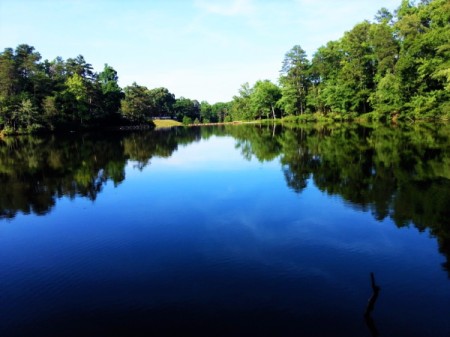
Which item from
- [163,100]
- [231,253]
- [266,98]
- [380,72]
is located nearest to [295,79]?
[266,98]

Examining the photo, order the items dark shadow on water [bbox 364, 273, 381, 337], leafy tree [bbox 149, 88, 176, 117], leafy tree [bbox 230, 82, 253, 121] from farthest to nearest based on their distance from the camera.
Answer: leafy tree [bbox 149, 88, 176, 117] → leafy tree [bbox 230, 82, 253, 121] → dark shadow on water [bbox 364, 273, 381, 337]

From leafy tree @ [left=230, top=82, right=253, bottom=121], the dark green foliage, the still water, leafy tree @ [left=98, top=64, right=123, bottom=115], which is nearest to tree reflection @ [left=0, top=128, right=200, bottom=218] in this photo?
the still water

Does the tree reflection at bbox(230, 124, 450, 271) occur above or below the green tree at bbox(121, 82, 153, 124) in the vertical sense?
below

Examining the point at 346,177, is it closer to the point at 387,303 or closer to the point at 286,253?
the point at 286,253

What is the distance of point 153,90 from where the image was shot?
498ft

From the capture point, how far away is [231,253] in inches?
485

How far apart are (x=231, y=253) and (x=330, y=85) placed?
80928mm

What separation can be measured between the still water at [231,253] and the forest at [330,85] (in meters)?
35.2

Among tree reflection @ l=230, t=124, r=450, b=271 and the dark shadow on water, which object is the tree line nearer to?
tree reflection @ l=230, t=124, r=450, b=271

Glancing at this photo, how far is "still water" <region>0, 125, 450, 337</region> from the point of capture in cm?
850

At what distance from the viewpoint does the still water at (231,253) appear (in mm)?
8500

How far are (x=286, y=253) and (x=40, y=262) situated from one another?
8771 millimetres

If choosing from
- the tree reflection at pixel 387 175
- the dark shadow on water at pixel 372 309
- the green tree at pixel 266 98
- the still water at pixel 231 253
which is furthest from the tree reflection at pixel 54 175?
the green tree at pixel 266 98

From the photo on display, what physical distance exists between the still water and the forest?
35.2m
